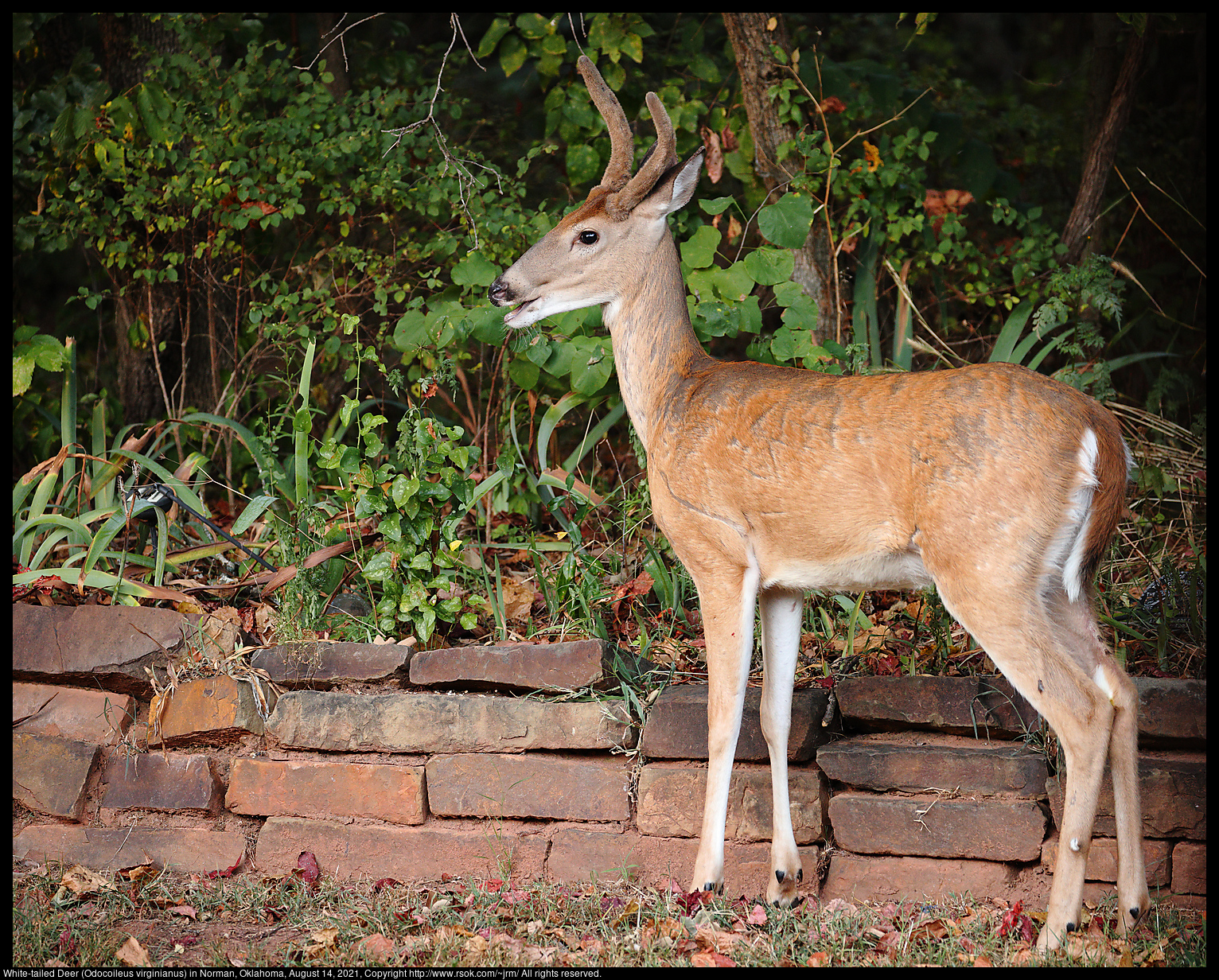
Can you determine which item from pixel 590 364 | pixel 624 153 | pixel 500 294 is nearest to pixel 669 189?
pixel 624 153

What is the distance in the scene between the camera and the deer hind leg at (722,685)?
4012mm

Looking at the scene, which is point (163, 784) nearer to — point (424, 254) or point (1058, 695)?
point (424, 254)

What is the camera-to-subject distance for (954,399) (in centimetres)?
369

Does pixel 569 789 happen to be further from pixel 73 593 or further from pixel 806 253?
pixel 806 253

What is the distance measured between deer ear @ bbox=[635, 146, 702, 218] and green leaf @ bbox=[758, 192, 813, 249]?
1.14 metres

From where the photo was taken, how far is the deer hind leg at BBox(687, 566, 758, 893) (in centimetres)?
401

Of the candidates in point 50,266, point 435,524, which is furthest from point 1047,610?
point 50,266

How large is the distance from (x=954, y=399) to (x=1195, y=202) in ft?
17.4

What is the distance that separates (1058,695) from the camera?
347 cm

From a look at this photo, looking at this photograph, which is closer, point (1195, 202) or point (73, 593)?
point (73, 593)

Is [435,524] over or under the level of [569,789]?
over

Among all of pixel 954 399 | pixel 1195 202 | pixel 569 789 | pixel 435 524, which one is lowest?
pixel 569 789

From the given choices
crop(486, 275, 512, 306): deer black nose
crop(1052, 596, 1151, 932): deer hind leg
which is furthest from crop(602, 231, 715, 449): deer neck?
crop(1052, 596, 1151, 932): deer hind leg
